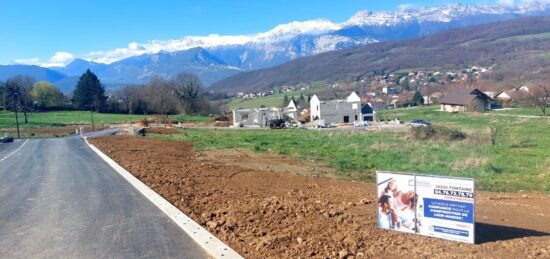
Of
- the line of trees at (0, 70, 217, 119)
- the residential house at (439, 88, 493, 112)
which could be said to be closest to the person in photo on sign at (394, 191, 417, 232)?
the residential house at (439, 88, 493, 112)

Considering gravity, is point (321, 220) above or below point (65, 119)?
above

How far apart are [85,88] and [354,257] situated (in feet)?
357

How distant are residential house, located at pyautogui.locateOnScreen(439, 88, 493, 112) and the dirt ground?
78010mm

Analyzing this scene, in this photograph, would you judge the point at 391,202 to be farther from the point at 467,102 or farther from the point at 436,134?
the point at 467,102

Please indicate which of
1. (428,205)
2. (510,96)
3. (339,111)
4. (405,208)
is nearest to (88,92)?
(339,111)

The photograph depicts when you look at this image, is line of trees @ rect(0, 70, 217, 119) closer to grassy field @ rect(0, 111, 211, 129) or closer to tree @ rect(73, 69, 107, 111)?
tree @ rect(73, 69, 107, 111)

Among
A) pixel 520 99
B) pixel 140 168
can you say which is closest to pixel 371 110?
pixel 520 99

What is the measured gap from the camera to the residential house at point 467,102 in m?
84.3

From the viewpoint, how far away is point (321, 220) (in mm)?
8000

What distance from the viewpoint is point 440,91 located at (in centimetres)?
13738

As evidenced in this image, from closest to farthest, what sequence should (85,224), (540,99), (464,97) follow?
(85,224), (540,99), (464,97)

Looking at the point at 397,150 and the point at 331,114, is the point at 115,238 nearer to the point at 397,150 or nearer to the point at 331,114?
the point at 397,150

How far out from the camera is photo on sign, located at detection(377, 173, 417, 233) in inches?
282

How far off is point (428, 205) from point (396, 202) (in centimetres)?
53
